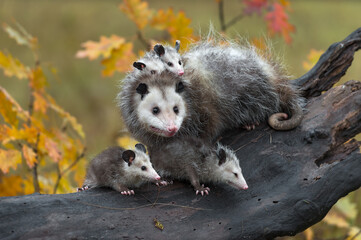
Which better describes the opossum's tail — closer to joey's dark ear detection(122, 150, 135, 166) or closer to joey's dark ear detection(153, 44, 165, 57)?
joey's dark ear detection(153, 44, 165, 57)

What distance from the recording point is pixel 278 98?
2641 millimetres

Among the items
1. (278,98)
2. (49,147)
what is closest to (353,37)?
(278,98)

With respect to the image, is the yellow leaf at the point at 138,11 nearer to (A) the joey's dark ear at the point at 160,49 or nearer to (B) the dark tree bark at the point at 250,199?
(A) the joey's dark ear at the point at 160,49

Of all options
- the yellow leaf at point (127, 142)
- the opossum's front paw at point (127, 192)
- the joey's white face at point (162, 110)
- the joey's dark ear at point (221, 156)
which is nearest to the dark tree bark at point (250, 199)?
the opossum's front paw at point (127, 192)

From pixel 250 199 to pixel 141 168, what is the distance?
0.56 m

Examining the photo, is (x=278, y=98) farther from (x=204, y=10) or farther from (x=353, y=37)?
(x=204, y=10)

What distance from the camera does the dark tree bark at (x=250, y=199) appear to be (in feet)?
6.23

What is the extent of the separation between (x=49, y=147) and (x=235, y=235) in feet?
4.24

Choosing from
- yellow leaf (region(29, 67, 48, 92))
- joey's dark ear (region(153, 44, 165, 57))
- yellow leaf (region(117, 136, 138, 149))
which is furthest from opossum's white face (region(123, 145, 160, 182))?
yellow leaf (region(29, 67, 48, 92))

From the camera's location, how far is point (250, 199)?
7.04ft

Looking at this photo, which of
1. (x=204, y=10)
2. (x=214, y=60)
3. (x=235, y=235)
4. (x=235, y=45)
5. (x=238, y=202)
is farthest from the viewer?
(x=204, y=10)

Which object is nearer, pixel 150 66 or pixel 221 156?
pixel 221 156

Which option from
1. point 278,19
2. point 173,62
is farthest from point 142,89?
point 278,19

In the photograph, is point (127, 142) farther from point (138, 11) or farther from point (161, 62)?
point (161, 62)
